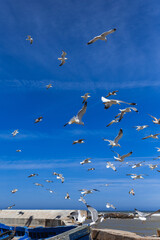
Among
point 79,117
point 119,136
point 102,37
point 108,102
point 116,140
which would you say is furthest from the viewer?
point 116,140

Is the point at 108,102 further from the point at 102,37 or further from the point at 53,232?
the point at 53,232

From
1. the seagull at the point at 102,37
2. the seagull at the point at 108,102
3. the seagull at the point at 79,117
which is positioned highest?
the seagull at the point at 102,37

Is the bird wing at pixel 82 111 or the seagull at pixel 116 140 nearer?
the bird wing at pixel 82 111

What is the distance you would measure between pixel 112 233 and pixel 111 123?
249 inches

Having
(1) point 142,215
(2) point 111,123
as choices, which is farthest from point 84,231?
(2) point 111,123

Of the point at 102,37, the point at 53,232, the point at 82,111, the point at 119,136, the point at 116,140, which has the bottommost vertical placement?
the point at 53,232

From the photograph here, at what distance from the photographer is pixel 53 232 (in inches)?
563

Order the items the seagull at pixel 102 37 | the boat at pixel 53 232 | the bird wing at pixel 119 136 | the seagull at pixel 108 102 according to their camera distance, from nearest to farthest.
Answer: the boat at pixel 53 232 < the seagull at pixel 108 102 < the seagull at pixel 102 37 < the bird wing at pixel 119 136

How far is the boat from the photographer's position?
393 inches

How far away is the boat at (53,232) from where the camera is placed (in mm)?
9986

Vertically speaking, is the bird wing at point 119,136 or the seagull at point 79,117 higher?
the seagull at point 79,117

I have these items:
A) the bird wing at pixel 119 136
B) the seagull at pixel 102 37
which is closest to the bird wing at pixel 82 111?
the bird wing at pixel 119 136

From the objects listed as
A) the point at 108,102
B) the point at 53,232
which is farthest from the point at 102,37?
the point at 53,232

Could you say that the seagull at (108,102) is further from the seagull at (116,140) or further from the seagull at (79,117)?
the seagull at (116,140)
